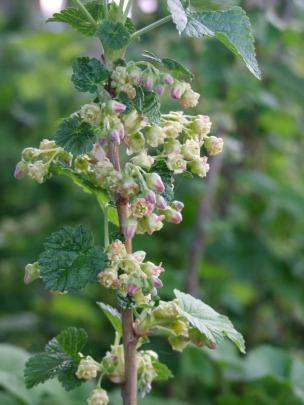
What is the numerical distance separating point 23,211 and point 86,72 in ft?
9.94

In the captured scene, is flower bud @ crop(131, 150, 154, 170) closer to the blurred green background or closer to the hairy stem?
the hairy stem

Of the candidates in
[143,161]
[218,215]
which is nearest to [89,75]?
[143,161]

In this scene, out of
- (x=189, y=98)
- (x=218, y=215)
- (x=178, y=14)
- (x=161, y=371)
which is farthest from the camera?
(x=218, y=215)

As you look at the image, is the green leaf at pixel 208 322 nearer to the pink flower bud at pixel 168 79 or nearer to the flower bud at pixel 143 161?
the flower bud at pixel 143 161

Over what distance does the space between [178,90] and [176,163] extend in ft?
0.40

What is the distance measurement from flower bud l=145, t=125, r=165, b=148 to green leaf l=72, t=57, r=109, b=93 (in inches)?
4.5

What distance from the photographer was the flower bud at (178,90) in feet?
4.13

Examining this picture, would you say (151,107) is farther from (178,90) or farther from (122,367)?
(122,367)

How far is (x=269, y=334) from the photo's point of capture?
3539 mm

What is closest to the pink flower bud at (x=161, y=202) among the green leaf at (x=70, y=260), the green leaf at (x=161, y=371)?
the green leaf at (x=70, y=260)

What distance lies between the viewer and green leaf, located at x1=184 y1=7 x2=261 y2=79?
1.22 metres

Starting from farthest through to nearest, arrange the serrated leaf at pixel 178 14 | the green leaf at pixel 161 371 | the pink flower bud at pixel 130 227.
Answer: the green leaf at pixel 161 371, the pink flower bud at pixel 130 227, the serrated leaf at pixel 178 14

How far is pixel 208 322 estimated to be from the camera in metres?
1.32

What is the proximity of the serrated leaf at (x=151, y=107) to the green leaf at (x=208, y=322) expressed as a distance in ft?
0.97
